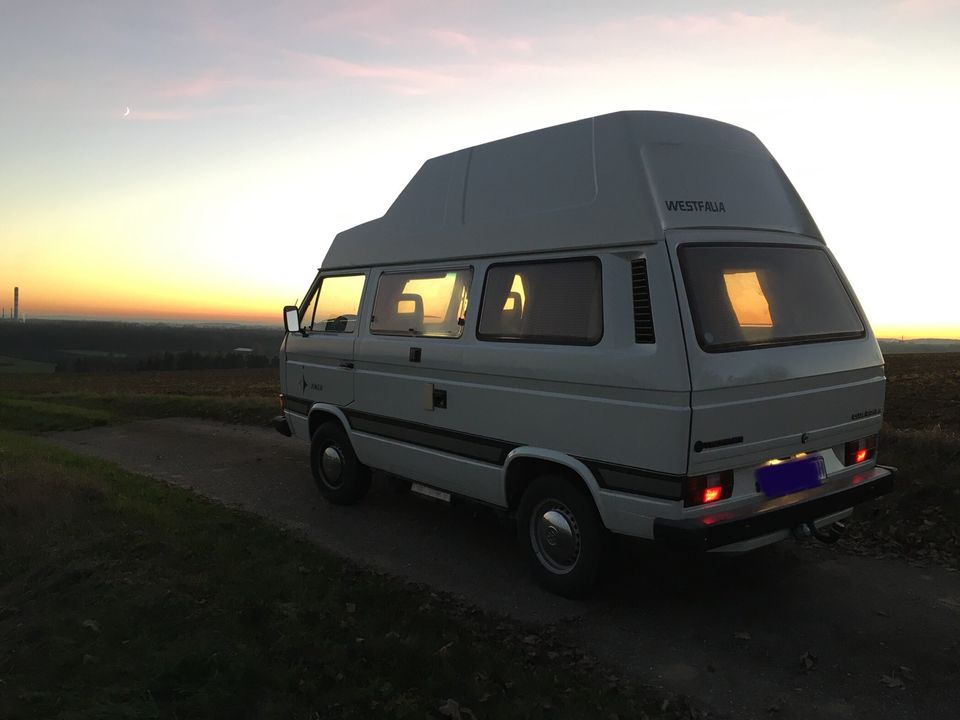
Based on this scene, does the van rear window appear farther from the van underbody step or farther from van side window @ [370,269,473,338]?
the van underbody step

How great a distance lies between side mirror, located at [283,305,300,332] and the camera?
727 centimetres

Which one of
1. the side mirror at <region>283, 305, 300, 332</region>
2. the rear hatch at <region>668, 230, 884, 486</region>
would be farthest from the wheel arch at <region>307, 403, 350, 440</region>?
the rear hatch at <region>668, 230, 884, 486</region>

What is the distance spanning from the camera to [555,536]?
14.8 feet

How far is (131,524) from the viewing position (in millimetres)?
5945

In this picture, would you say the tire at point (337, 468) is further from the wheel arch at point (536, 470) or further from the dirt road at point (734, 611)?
the wheel arch at point (536, 470)

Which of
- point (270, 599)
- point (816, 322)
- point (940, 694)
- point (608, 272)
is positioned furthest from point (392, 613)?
point (816, 322)

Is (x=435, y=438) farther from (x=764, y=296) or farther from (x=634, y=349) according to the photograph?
(x=764, y=296)

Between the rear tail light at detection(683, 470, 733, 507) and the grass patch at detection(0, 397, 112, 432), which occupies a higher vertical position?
the rear tail light at detection(683, 470, 733, 507)

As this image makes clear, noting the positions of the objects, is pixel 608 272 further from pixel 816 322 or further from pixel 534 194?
pixel 816 322

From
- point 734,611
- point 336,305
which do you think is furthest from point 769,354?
point 336,305

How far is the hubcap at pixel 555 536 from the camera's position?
14.5 feet

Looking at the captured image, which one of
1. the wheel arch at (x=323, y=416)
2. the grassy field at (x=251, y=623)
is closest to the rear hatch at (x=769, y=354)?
the grassy field at (x=251, y=623)

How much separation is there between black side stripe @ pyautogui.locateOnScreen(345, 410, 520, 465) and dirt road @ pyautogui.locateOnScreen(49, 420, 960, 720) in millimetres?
918

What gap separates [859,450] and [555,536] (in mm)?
2218
